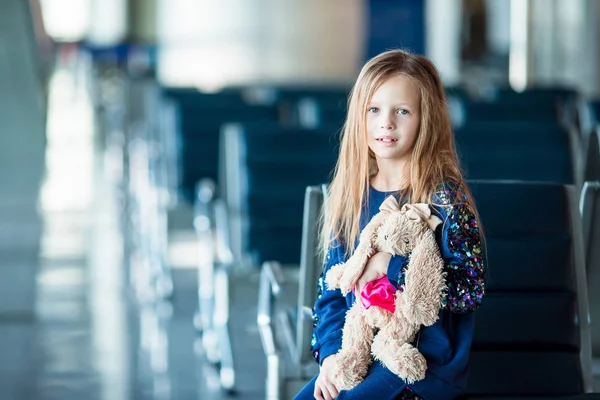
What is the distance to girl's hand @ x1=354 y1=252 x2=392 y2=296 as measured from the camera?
2.08 meters

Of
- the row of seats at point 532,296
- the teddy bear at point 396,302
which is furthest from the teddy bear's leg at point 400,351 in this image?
the row of seats at point 532,296

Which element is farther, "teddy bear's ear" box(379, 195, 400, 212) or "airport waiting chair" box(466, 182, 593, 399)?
"airport waiting chair" box(466, 182, 593, 399)

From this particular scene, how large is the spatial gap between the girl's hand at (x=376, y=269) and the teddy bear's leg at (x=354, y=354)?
5 cm

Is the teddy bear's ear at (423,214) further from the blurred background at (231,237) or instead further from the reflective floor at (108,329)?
the reflective floor at (108,329)

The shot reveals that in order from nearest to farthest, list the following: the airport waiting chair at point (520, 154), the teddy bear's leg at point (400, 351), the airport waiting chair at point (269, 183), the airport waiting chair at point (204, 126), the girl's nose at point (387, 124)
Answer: the teddy bear's leg at point (400, 351), the girl's nose at point (387, 124), the airport waiting chair at point (269, 183), the airport waiting chair at point (520, 154), the airport waiting chair at point (204, 126)

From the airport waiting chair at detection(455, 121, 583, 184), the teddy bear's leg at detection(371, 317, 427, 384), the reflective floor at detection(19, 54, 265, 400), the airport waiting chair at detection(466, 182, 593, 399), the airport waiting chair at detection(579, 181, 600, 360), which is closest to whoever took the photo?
the teddy bear's leg at detection(371, 317, 427, 384)

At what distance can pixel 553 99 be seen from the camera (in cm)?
730

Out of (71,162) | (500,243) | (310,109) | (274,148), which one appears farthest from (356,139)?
(71,162)

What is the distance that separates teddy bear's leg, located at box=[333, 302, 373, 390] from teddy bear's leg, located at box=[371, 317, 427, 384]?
0.08 feet

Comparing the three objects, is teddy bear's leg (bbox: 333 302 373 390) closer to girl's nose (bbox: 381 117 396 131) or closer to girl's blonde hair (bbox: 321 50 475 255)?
girl's blonde hair (bbox: 321 50 475 255)

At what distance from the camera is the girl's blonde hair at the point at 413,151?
2.12 metres

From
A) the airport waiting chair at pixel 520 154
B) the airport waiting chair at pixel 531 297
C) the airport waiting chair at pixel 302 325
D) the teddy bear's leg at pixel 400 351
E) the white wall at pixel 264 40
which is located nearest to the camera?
the teddy bear's leg at pixel 400 351

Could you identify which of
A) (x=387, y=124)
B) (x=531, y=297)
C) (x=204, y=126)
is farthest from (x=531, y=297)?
(x=204, y=126)

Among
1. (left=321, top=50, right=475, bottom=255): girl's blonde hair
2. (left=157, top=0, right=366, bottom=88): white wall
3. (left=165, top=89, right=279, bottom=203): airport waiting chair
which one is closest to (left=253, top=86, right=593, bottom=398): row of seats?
(left=321, top=50, right=475, bottom=255): girl's blonde hair
